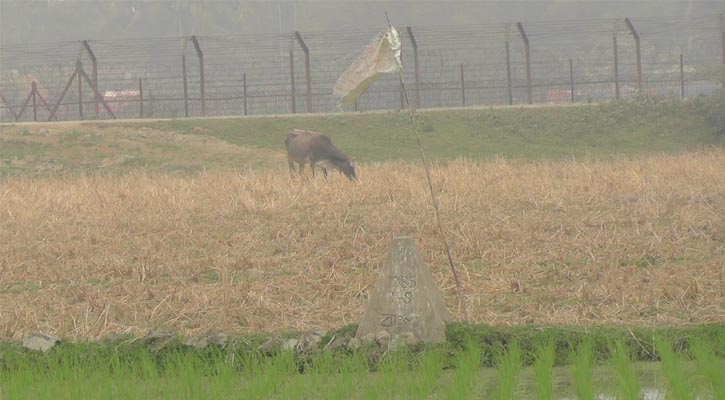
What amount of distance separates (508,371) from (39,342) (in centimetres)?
306

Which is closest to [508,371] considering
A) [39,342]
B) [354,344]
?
[354,344]

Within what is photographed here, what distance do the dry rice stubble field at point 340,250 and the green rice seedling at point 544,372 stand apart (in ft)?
6.77

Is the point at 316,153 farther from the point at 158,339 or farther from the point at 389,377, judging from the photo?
the point at 389,377

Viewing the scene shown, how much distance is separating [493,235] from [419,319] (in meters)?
4.12

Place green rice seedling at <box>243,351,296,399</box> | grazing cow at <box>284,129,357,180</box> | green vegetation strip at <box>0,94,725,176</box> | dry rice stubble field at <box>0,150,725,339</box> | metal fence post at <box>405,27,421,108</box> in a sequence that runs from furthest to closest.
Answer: metal fence post at <box>405,27,421,108</box>, green vegetation strip at <box>0,94,725,176</box>, grazing cow at <box>284,129,357,180</box>, dry rice stubble field at <box>0,150,725,339</box>, green rice seedling at <box>243,351,296,399</box>

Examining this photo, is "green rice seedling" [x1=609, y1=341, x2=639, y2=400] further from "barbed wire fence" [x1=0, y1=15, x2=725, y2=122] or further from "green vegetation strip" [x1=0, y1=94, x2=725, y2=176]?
"barbed wire fence" [x1=0, y1=15, x2=725, y2=122]

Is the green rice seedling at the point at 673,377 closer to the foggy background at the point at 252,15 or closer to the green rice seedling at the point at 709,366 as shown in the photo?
the green rice seedling at the point at 709,366

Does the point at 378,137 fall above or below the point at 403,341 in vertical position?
below

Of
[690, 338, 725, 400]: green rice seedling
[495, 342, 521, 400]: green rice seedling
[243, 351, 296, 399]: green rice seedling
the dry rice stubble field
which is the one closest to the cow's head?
the dry rice stubble field

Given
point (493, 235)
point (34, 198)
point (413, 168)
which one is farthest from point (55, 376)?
point (413, 168)

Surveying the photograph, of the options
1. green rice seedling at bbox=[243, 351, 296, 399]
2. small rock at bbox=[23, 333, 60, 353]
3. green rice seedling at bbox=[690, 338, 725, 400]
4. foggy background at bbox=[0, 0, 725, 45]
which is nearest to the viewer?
green rice seedling at bbox=[690, 338, 725, 400]

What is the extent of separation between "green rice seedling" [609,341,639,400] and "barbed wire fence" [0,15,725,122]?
2130 centimetres

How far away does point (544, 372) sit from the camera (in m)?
5.73

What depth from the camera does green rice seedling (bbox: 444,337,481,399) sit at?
555 cm
